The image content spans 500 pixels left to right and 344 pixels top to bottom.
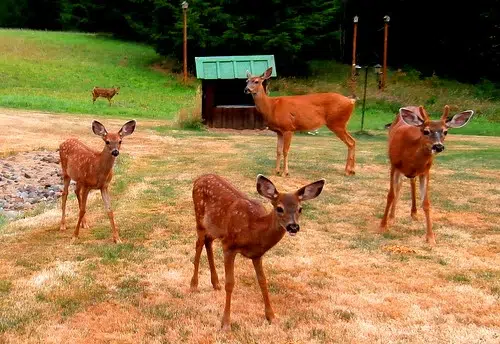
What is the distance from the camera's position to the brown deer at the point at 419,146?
299 inches

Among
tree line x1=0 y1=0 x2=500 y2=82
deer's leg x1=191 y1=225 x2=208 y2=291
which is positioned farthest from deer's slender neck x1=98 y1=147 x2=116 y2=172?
tree line x1=0 y1=0 x2=500 y2=82

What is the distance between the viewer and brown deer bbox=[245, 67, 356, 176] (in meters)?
12.3

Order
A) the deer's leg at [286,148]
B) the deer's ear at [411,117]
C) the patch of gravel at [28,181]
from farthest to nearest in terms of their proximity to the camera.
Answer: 1. the deer's leg at [286,148]
2. the patch of gravel at [28,181]
3. the deer's ear at [411,117]

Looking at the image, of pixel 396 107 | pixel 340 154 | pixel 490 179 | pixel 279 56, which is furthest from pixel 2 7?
pixel 490 179

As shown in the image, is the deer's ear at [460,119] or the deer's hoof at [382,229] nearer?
the deer's ear at [460,119]

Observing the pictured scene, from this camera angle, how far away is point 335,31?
39.6 meters

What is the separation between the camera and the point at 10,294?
18.6ft

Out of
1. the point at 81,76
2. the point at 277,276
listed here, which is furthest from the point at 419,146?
the point at 81,76

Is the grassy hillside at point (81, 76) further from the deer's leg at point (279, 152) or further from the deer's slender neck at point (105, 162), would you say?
the deer's slender neck at point (105, 162)

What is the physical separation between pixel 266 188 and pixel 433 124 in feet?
11.3

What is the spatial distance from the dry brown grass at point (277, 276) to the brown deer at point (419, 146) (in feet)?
1.38

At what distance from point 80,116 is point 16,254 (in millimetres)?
15137

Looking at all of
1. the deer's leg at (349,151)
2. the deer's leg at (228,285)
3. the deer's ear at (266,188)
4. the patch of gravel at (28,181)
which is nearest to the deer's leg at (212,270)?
the deer's leg at (228,285)

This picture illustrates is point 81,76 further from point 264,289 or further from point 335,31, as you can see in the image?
point 264,289
